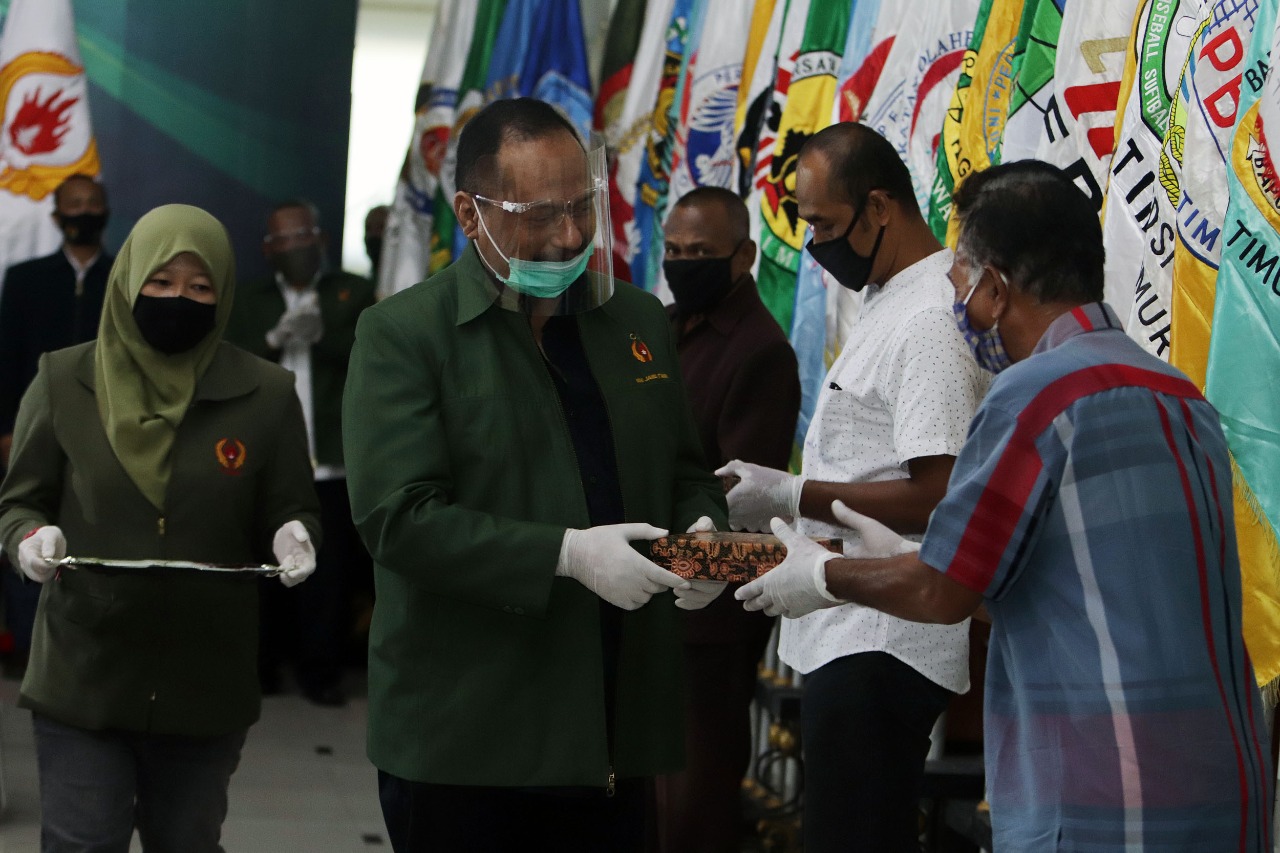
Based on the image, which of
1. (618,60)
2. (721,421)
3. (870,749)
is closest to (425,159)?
(618,60)

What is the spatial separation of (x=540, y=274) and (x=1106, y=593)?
3.07 ft

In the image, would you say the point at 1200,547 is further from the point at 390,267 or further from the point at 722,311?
the point at 390,267

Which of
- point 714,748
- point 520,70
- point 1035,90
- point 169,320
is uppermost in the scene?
point 520,70

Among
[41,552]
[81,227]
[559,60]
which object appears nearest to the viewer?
[41,552]

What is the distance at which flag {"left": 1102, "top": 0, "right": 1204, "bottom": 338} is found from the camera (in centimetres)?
277

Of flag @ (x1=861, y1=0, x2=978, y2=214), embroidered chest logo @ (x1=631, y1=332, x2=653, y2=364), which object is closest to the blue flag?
flag @ (x1=861, y1=0, x2=978, y2=214)

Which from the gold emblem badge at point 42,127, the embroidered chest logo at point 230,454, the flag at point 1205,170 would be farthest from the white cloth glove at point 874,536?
the gold emblem badge at point 42,127

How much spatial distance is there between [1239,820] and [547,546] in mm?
915

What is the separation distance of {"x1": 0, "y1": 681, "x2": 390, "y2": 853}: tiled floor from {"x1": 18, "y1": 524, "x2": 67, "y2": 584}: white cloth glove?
6.03 ft

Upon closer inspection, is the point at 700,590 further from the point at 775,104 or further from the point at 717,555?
the point at 775,104

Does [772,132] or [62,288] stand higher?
[772,132]

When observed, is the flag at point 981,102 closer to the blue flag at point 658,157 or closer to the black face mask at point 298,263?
the blue flag at point 658,157

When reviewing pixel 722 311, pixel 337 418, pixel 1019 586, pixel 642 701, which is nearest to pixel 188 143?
pixel 337 418

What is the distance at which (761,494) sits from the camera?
9.42ft
